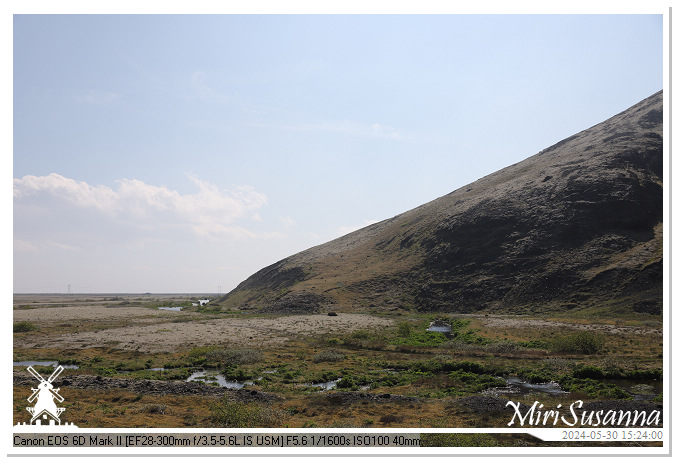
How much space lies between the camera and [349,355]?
4000cm

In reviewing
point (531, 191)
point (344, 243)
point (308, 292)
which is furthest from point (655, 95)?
point (308, 292)

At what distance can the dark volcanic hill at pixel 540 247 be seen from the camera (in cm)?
7488

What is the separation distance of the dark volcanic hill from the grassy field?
60.1ft

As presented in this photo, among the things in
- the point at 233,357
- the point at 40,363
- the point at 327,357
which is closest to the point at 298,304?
the point at 233,357

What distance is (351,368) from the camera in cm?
3338

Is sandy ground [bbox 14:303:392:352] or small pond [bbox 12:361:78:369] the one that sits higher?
small pond [bbox 12:361:78:369]

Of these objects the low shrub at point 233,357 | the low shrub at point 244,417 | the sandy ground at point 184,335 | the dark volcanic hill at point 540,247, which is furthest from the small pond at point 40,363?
the dark volcanic hill at point 540,247

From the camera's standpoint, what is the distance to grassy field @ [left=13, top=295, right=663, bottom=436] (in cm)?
1995

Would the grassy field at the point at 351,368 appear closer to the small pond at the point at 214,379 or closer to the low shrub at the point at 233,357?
the low shrub at the point at 233,357

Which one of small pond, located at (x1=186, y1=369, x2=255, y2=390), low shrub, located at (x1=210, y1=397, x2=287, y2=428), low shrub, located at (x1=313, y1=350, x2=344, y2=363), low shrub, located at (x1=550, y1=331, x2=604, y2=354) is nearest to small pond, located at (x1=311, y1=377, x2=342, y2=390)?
small pond, located at (x1=186, y1=369, x2=255, y2=390)

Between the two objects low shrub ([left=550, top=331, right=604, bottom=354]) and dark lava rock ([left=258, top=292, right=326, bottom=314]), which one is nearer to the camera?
low shrub ([left=550, top=331, right=604, bottom=354])
